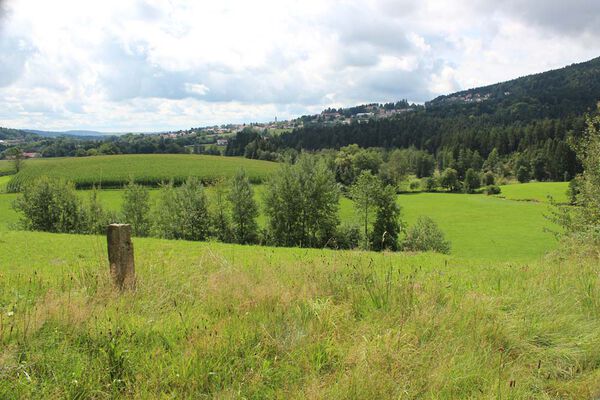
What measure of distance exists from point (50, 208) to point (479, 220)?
209ft

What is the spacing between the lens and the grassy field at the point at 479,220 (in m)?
47.9

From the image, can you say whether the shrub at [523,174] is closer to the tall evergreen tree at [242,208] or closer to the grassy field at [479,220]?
the grassy field at [479,220]

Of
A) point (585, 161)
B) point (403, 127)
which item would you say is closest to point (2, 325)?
point (585, 161)

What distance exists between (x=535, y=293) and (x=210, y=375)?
488cm

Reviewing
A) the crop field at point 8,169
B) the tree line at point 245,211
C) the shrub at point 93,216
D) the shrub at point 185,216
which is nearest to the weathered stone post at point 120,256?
the shrub at point 185,216

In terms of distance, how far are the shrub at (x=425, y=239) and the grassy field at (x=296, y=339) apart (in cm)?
3733

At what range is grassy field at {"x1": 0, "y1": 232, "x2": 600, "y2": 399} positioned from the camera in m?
3.48

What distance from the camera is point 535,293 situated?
5.73m

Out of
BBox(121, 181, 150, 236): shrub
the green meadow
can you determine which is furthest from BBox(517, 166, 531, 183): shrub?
the green meadow

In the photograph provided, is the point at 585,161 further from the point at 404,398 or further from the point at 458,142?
the point at 458,142

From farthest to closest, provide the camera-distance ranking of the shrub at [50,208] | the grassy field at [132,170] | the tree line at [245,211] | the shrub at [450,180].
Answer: the shrub at [450,180] < the grassy field at [132,170] < the tree line at [245,211] < the shrub at [50,208]

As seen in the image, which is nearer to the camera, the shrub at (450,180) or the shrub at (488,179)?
the shrub at (450,180)

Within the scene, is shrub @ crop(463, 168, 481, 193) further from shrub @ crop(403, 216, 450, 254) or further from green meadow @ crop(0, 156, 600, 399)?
green meadow @ crop(0, 156, 600, 399)

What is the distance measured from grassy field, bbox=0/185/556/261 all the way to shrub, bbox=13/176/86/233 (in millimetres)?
3274
